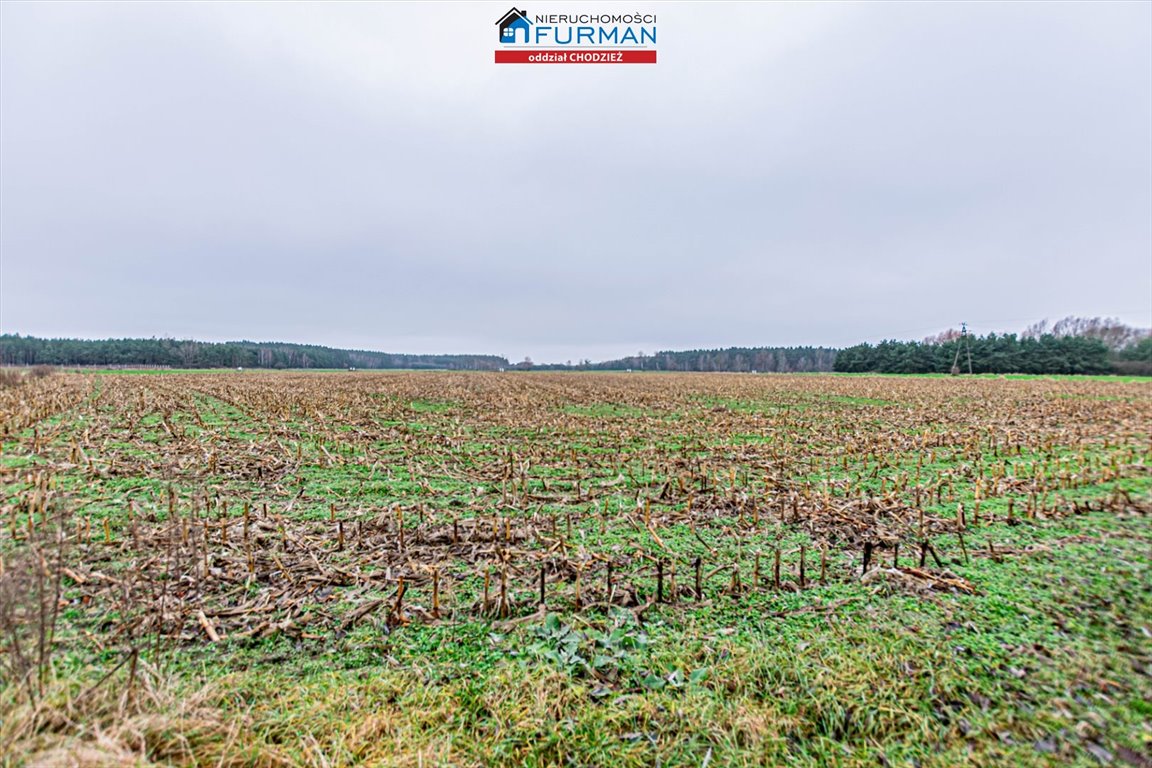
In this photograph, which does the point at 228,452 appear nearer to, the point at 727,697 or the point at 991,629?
the point at 727,697

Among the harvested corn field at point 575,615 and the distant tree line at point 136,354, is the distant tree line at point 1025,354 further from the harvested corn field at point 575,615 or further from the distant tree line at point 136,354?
the distant tree line at point 136,354

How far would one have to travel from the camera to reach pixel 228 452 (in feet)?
33.0

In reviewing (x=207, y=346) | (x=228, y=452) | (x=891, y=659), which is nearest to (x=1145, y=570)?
(x=891, y=659)

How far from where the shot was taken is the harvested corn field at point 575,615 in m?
2.63

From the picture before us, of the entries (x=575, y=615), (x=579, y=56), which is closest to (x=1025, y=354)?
(x=579, y=56)

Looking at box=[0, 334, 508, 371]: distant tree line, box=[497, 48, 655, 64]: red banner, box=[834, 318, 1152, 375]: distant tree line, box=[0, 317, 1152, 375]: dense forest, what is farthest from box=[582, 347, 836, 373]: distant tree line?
box=[497, 48, 655, 64]: red banner

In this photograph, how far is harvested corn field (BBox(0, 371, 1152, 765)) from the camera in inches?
104

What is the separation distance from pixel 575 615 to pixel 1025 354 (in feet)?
313

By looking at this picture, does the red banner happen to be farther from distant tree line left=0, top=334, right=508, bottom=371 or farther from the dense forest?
distant tree line left=0, top=334, right=508, bottom=371

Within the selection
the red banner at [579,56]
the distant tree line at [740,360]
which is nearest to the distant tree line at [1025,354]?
the distant tree line at [740,360]

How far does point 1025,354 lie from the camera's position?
228ft

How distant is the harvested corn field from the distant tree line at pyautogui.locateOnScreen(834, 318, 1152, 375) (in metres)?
81.5

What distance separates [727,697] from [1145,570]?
16.0ft

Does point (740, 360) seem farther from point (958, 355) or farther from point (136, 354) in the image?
point (136, 354)
